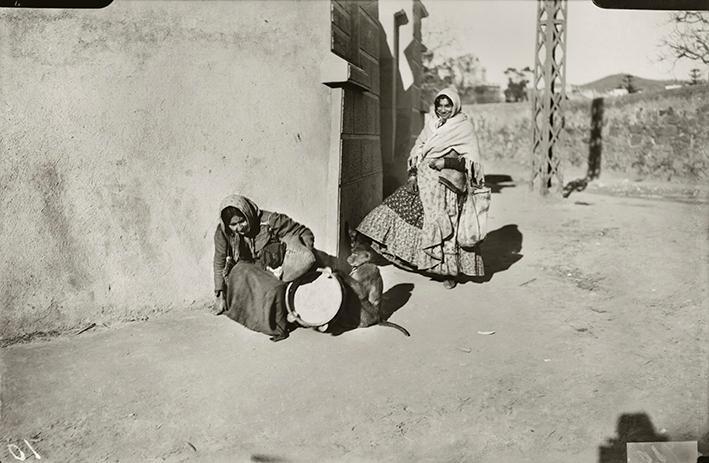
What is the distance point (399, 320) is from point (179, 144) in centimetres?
241

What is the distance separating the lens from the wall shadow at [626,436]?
2.88 m

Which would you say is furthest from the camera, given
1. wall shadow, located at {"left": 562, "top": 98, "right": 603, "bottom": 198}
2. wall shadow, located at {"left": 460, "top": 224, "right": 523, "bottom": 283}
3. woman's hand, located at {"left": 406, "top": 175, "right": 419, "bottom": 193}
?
wall shadow, located at {"left": 562, "top": 98, "right": 603, "bottom": 198}

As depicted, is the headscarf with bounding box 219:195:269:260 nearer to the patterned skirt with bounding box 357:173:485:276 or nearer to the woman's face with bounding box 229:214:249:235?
the woman's face with bounding box 229:214:249:235

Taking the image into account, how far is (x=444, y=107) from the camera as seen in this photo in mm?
5621

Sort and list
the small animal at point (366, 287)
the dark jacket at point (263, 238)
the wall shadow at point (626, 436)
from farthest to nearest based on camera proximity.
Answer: the dark jacket at point (263, 238) → the small animal at point (366, 287) → the wall shadow at point (626, 436)

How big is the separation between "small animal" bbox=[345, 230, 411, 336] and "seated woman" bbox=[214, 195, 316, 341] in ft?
1.22

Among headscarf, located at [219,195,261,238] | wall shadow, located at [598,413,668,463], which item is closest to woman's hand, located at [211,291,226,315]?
headscarf, located at [219,195,261,238]

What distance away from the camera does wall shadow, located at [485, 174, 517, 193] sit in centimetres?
1514

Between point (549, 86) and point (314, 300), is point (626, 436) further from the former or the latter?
point (549, 86)

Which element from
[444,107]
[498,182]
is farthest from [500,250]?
[498,182]

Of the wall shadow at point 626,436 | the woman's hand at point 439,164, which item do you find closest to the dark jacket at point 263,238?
the woman's hand at point 439,164

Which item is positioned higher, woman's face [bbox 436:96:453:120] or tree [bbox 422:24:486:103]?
tree [bbox 422:24:486:103]

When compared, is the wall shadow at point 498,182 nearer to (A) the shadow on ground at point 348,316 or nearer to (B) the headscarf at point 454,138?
(B) the headscarf at point 454,138

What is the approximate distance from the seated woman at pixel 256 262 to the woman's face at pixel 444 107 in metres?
1.92
